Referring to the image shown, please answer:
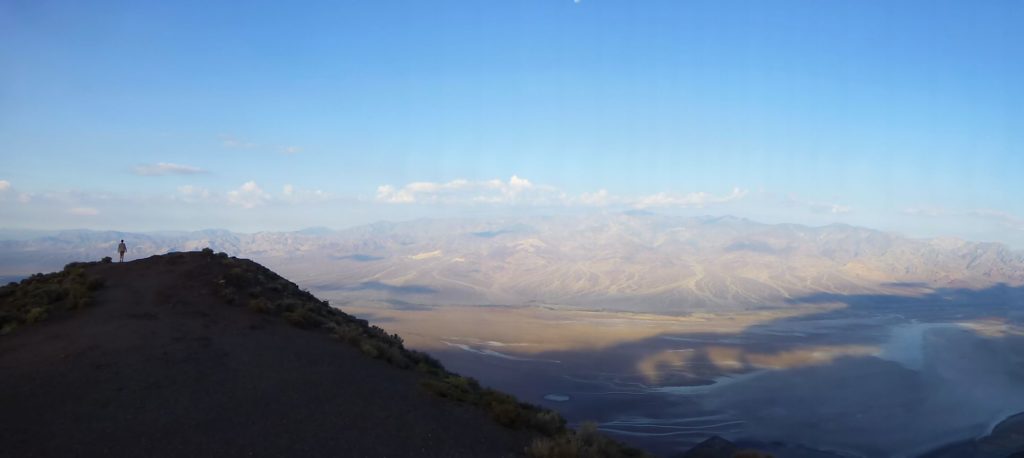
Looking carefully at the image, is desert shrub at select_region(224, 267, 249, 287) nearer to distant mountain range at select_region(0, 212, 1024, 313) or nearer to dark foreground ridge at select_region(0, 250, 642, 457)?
dark foreground ridge at select_region(0, 250, 642, 457)

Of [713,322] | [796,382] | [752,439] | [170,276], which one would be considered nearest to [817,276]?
[713,322]

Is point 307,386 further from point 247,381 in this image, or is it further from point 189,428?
point 189,428

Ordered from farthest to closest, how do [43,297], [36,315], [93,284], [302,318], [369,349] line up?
[93,284] → [302,318] → [43,297] → [369,349] → [36,315]

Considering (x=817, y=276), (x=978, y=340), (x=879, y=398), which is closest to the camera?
(x=879, y=398)

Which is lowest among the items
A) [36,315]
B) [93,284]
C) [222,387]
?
[222,387]

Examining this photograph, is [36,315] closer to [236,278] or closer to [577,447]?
[236,278]

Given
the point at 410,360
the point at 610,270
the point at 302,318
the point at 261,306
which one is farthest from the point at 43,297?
the point at 610,270

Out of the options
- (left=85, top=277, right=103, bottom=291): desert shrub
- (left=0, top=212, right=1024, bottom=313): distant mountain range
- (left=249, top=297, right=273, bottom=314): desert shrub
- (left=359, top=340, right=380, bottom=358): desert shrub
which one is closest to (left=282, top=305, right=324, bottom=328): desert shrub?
(left=249, top=297, right=273, bottom=314): desert shrub
